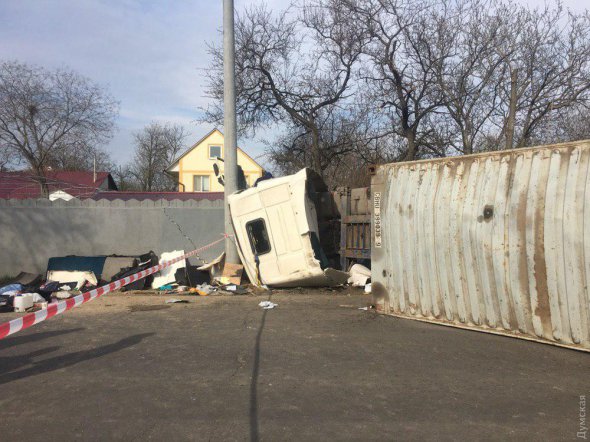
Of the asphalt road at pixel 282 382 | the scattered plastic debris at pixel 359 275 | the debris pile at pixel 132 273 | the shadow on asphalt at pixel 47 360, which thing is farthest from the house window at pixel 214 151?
the shadow on asphalt at pixel 47 360

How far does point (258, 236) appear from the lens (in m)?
9.13

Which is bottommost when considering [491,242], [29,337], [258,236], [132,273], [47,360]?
[47,360]

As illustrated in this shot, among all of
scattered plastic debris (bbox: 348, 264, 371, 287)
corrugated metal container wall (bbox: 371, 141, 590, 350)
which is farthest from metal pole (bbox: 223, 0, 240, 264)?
corrugated metal container wall (bbox: 371, 141, 590, 350)

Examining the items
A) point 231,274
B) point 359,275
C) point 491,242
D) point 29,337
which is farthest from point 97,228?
point 491,242

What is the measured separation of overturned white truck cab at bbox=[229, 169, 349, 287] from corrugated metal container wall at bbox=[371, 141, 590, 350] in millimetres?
1857

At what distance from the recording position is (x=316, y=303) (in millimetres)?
7891

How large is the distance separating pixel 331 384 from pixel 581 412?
215 cm

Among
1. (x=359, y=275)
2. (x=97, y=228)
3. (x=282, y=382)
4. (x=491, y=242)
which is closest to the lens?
(x=282, y=382)

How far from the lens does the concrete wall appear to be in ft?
34.4

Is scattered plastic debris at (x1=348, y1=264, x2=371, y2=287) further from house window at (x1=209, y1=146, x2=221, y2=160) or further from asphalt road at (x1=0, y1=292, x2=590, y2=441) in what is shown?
house window at (x1=209, y1=146, x2=221, y2=160)

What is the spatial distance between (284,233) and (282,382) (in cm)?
464

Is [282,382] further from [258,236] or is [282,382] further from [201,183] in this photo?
[201,183]

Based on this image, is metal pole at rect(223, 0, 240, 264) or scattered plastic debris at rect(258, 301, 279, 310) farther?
metal pole at rect(223, 0, 240, 264)

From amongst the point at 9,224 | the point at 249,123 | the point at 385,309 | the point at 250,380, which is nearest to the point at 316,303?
the point at 385,309
